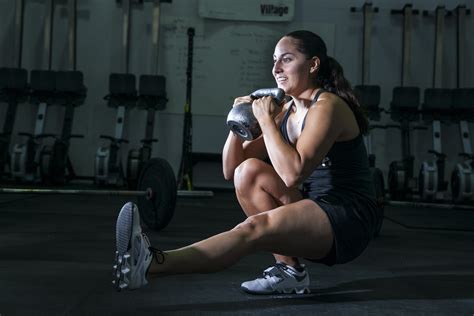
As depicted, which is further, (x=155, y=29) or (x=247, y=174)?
(x=155, y=29)

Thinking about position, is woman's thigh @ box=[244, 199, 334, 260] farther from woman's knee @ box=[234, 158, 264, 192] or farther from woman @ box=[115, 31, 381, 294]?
woman's knee @ box=[234, 158, 264, 192]

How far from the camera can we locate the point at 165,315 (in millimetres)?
1589

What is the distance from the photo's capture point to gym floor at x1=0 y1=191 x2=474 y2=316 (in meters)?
1.70

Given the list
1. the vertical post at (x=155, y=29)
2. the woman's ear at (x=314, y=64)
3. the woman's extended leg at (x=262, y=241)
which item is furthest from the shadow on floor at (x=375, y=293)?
the vertical post at (x=155, y=29)

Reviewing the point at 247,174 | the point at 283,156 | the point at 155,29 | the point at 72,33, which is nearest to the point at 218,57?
the point at 155,29

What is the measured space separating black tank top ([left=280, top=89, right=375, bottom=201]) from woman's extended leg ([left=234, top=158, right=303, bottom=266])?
8 cm

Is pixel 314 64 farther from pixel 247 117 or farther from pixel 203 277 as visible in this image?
pixel 203 277

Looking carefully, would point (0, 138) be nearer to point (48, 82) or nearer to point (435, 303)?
point (48, 82)

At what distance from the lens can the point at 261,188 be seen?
1813 millimetres

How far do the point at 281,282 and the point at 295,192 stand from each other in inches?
10.6

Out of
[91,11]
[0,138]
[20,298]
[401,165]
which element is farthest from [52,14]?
[20,298]

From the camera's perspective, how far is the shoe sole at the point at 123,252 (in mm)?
1494

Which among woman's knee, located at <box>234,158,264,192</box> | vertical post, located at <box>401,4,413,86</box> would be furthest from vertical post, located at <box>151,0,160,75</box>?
woman's knee, located at <box>234,158,264,192</box>

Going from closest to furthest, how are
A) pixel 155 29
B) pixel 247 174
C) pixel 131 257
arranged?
pixel 131 257
pixel 247 174
pixel 155 29
